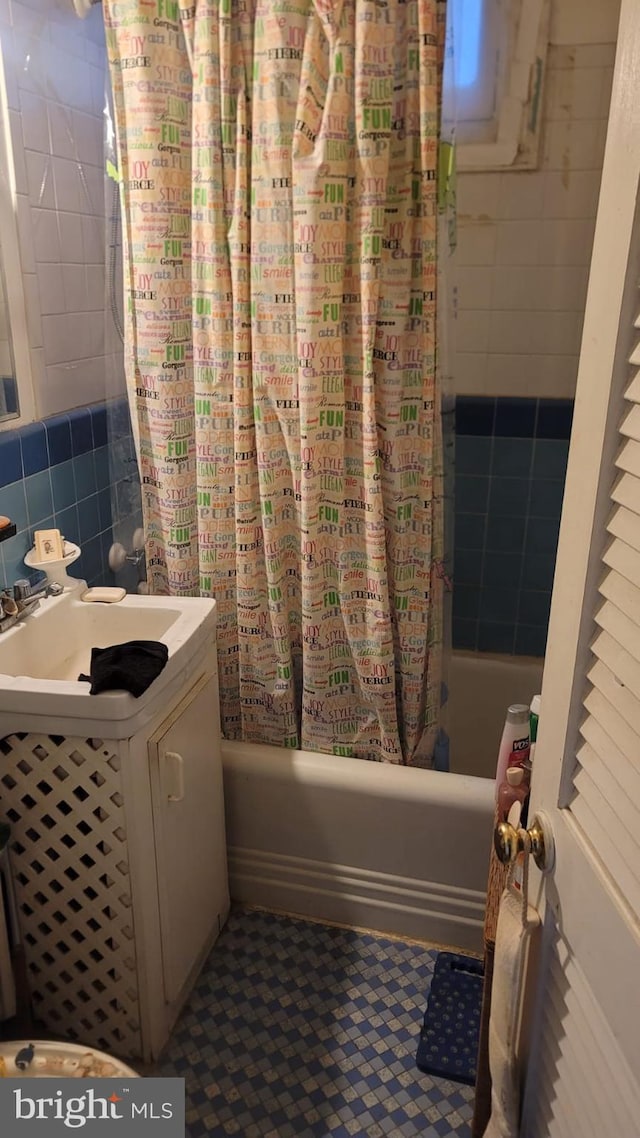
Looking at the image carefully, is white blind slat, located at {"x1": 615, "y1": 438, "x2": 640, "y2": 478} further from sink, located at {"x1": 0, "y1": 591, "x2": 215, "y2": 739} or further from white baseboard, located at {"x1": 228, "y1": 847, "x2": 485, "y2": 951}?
white baseboard, located at {"x1": 228, "y1": 847, "x2": 485, "y2": 951}

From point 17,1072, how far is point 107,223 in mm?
1648

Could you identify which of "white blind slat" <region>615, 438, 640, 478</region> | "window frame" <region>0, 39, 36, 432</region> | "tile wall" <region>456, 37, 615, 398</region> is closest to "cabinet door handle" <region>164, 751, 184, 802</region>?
"window frame" <region>0, 39, 36, 432</region>

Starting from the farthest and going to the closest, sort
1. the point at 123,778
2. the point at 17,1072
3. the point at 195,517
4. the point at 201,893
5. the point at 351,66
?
the point at 195,517 → the point at 201,893 → the point at 351,66 → the point at 123,778 → the point at 17,1072

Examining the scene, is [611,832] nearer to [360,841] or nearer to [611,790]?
[611,790]

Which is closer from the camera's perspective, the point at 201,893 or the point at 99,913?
the point at 99,913

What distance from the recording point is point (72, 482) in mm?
1828

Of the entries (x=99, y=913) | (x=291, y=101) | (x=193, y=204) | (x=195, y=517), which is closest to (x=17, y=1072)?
(x=99, y=913)

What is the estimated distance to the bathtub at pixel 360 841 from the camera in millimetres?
1756

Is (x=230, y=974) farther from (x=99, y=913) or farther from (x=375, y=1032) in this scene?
(x=99, y=913)

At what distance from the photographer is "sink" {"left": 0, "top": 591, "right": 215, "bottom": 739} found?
133 centimetres

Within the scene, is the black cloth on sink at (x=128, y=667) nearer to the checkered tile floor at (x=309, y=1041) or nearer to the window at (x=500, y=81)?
the checkered tile floor at (x=309, y=1041)

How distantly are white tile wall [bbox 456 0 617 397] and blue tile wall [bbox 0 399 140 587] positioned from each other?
1035 millimetres

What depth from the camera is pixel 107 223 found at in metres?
1.82

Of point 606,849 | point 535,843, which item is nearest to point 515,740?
point 535,843
